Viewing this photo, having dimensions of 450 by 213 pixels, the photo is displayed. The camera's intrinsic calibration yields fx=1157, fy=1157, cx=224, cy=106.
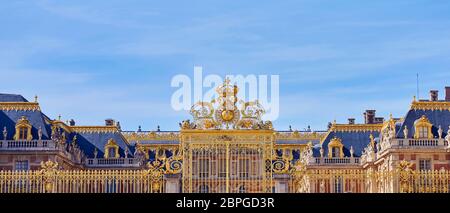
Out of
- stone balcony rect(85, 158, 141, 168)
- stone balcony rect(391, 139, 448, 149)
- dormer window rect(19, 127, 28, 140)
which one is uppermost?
dormer window rect(19, 127, 28, 140)

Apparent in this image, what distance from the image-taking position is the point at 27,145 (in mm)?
54156

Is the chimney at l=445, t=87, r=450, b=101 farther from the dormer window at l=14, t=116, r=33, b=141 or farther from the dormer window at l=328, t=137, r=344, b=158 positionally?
the dormer window at l=14, t=116, r=33, b=141

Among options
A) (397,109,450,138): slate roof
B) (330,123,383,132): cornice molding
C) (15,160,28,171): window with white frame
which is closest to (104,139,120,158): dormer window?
(15,160,28,171): window with white frame

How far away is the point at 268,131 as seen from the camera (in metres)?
33.3

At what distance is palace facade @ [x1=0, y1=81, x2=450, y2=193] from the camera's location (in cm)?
3338

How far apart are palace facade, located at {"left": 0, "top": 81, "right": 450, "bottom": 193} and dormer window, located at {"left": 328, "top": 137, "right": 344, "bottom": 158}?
6 cm

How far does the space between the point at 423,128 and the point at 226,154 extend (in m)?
24.3

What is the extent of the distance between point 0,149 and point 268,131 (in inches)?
934
